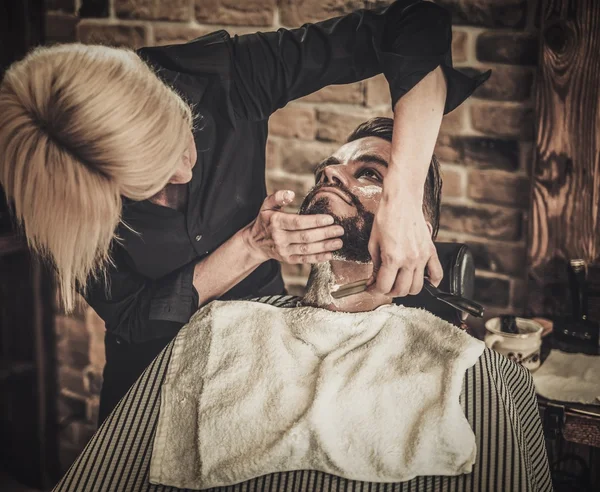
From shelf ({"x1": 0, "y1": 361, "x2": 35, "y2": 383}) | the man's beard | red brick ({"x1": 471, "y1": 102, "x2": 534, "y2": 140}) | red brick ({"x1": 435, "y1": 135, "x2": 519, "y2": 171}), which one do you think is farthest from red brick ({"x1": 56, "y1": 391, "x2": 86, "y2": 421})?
red brick ({"x1": 471, "y1": 102, "x2": 534, "y2": 140})

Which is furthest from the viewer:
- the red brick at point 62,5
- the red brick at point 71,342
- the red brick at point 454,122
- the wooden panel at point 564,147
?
the red brick at point 71,342

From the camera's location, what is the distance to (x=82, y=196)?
165 centimetres

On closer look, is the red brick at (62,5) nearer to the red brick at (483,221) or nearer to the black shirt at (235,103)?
the black shirt at (235,103)

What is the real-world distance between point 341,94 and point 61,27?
807 mm

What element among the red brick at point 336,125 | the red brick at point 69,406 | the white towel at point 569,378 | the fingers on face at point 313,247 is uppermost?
the red brick at point 336,125

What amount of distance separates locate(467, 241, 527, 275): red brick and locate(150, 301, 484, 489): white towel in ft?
0.78

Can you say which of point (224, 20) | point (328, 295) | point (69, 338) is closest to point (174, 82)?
point (224, 20)

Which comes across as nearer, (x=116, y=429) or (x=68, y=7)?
(x=116, y=429)

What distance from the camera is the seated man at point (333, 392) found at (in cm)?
135

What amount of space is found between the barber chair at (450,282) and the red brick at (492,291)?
0.18ft

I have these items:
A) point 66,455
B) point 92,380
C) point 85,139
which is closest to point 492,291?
point 85,139

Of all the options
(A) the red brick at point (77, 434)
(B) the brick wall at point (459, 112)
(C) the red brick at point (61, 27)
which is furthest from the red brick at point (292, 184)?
(A) the red brick at point (77, 434)

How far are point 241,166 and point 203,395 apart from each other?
24.0 inches

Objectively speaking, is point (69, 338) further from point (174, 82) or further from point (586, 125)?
point (586, 125)
